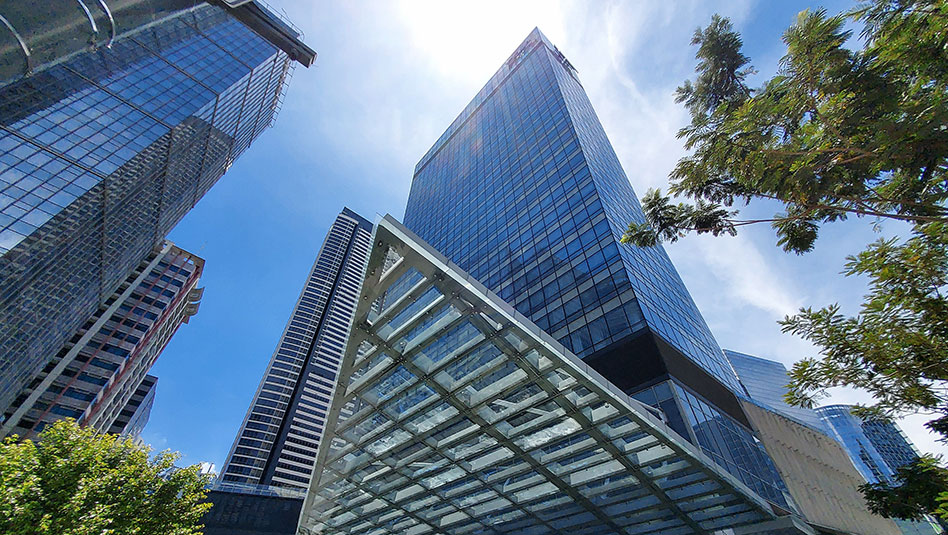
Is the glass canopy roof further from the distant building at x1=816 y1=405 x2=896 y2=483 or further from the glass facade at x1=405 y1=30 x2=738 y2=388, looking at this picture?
the distant building at x1=816 y1=405 x2=896 y2=483

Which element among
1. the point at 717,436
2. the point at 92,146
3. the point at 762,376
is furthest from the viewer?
the point at 762,376

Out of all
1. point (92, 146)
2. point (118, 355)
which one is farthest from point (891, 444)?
point (118, 355)

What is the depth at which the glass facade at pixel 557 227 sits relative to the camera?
81.5ft

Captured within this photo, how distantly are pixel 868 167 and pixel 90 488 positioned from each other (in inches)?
761

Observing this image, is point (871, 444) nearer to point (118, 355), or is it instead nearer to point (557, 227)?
point (557, 227)

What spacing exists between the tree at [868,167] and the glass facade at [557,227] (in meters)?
13.5

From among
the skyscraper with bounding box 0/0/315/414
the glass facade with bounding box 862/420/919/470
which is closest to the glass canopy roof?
the skyscraper with bounding box 0/0/315/414

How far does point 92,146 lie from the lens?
40469mm

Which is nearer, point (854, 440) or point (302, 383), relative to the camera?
point (302, 383)

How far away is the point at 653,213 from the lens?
10.8 m

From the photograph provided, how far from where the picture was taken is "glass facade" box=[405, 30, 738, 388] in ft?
81.5

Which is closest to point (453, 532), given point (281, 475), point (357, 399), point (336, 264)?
point (357, 399)

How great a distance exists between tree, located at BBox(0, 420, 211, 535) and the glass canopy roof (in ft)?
17.5

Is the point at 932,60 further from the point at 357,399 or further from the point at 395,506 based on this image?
the point at 395,506
